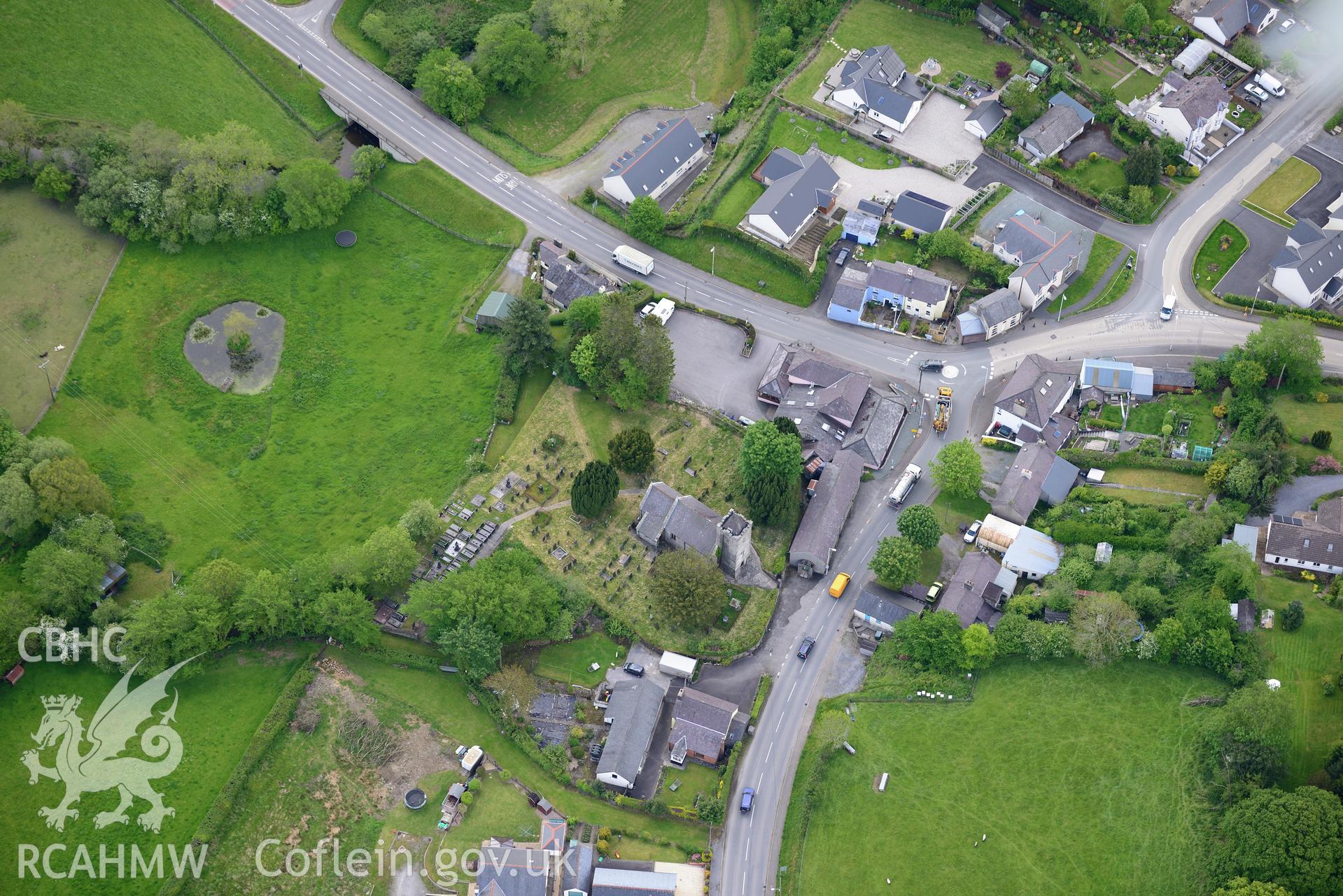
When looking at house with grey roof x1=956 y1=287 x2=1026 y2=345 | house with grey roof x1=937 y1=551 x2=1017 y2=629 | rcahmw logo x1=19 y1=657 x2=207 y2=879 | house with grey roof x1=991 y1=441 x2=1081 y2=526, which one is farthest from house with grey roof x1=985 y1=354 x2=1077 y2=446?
rcahmw logo x1=19 y1=657 x2=207 y2=879

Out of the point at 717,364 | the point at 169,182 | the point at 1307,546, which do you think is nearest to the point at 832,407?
the point at 717,364

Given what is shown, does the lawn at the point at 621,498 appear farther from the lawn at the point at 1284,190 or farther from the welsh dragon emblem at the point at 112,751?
the lawn at the point at 1284,190

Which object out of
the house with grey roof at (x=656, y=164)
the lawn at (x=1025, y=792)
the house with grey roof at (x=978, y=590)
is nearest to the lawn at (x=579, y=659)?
the lawn at (x=1025, y=792)

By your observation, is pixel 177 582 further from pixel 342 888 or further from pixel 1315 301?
pixel 1315 301

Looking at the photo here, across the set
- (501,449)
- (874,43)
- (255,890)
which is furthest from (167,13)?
(255,890)

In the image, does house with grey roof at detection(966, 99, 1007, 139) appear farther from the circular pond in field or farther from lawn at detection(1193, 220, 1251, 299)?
the circular pond in field

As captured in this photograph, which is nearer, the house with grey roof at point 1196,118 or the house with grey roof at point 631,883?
the house with grey roof at point 631,883
